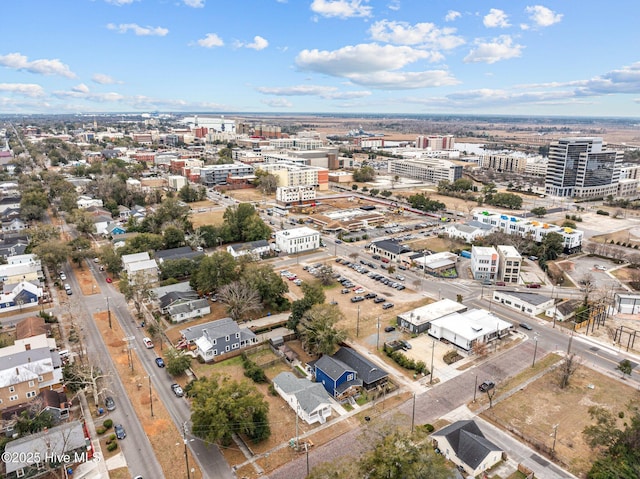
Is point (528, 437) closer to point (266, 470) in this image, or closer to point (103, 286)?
point (266, 470)

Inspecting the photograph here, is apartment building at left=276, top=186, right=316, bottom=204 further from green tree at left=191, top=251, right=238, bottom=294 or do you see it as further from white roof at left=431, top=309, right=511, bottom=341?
white roof at left=431, top=309, right=511, bottom=341

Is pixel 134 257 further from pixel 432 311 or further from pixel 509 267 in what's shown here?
pixel 509 267

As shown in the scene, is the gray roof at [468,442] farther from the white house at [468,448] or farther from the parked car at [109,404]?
the parked car at [109,404]

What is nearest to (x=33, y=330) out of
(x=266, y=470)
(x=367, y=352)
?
(x=266, y=470)

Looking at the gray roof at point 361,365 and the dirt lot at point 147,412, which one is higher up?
the gray roof at point 361,365

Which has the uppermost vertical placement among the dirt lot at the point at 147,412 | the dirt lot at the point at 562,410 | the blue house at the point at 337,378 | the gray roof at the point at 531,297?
the gray roof at the point at 531,297

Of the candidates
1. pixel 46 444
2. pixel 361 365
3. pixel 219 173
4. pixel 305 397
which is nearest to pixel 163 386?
pixel 46 444

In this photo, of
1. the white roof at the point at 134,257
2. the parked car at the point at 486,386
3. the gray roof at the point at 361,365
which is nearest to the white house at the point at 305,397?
the gray roof at the point at 361,365
